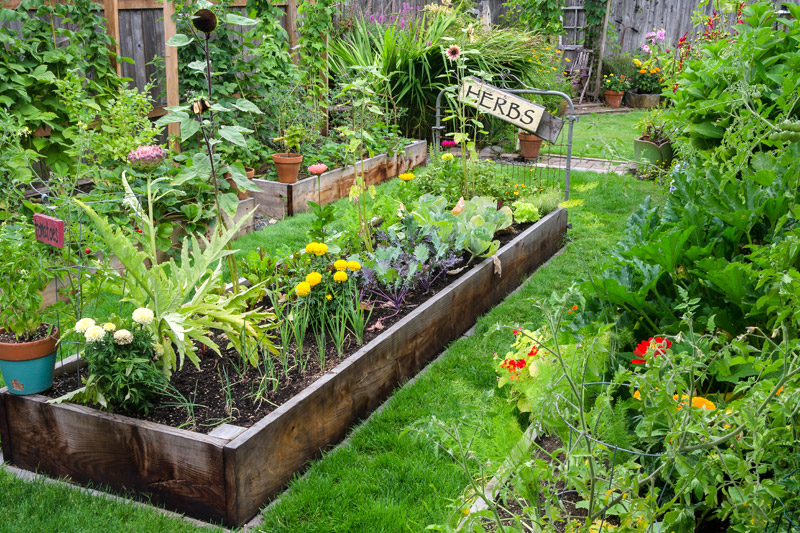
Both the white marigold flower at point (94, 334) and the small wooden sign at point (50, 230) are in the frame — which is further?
the small wooden sign at point (50, 230)

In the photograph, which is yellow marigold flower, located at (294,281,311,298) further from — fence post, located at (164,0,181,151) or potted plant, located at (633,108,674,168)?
potted plant, located at (633,108,674,168)

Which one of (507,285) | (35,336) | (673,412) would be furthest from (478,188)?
(673,412)

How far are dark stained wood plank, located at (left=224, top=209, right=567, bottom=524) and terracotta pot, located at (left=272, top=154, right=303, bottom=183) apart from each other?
87.5 inches

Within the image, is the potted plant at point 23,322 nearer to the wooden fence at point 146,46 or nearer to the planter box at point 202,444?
the planter box at point 202,444

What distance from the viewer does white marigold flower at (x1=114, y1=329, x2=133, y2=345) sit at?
8.20 ft

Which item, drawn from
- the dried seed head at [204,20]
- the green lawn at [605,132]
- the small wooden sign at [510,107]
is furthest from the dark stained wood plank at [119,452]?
the green lawn at [605,132]

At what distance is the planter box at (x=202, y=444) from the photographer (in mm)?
2398

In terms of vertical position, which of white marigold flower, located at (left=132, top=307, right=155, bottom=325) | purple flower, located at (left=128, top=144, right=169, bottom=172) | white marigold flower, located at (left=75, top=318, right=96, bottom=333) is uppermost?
purple flower, located at (left=128, top=144, right=169, bottom=172)

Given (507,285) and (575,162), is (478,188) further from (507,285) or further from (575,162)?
(575,162)

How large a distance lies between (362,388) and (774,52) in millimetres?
2575

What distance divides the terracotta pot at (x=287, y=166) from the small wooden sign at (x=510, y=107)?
1.56 meters

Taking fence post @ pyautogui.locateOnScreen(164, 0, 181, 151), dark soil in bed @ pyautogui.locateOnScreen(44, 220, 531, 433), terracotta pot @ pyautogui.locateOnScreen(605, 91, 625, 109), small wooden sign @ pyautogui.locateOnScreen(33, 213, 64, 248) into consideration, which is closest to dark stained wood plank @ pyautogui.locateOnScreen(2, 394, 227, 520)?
dark soil in bed @ pyautogui.locateOnScreen(44, 220, 531, 433)

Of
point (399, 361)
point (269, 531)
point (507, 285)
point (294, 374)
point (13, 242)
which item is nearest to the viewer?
point (269, 531)

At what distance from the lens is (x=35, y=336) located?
2.75 m
